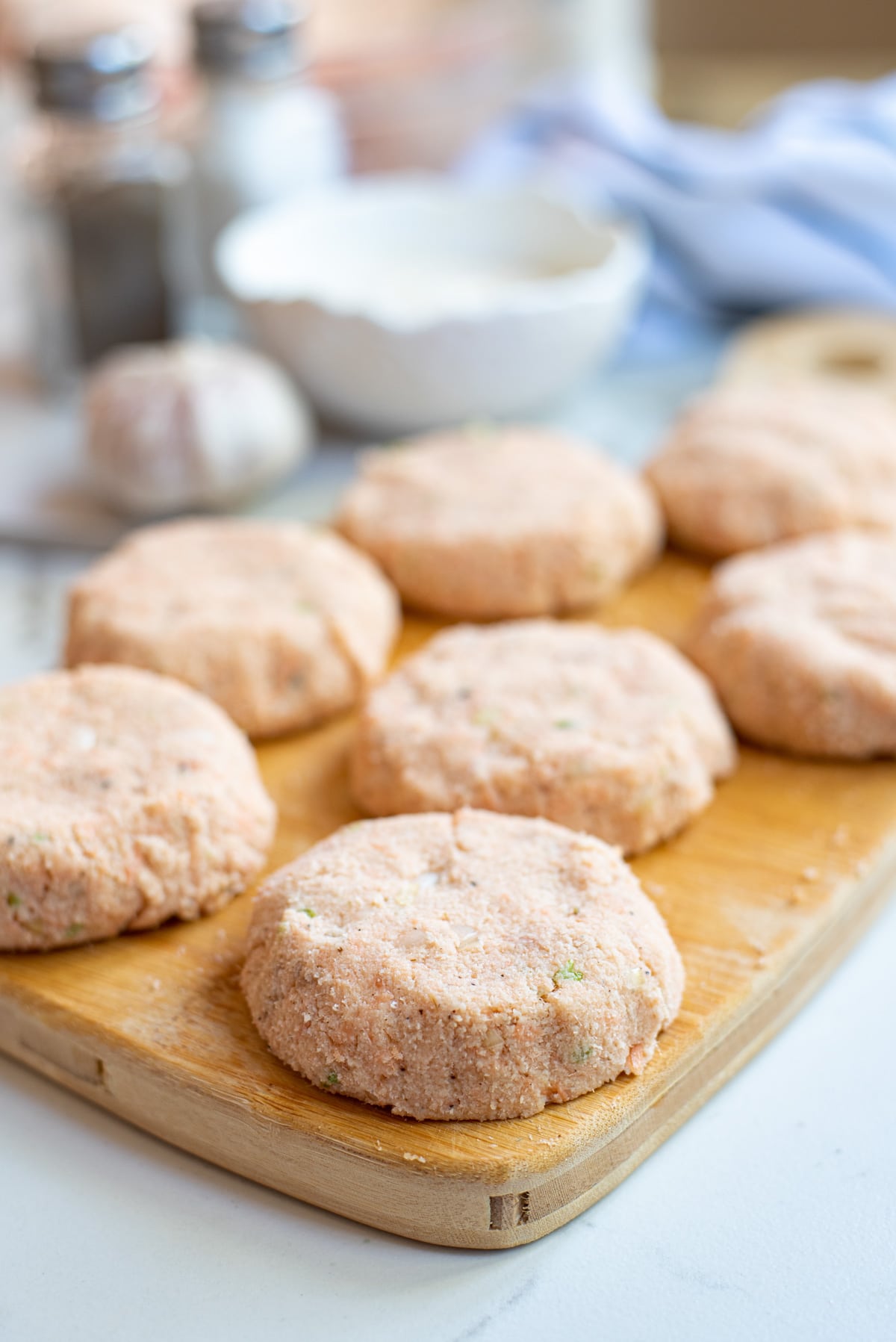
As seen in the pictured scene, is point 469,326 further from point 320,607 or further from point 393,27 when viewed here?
point 393,27

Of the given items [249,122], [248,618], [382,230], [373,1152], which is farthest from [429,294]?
[373,1152]

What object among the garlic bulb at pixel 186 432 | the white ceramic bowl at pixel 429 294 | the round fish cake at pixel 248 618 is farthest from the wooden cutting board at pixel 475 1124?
the white ceramic bowl at pixel 429 294

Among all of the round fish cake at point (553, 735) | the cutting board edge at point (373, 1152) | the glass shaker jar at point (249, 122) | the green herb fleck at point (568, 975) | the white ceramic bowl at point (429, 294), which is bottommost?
the cutting board edge at point (373, 1152)

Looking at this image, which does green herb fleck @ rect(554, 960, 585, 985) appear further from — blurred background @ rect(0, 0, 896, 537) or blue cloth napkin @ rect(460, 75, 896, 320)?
blue cloth napkin @ rect(460, 75, 896, 320)

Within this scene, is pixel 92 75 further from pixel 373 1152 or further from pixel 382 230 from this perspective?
pixel 373 1152

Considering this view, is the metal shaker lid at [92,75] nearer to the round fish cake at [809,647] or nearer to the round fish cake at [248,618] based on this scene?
the round fish cake at [248,618]
